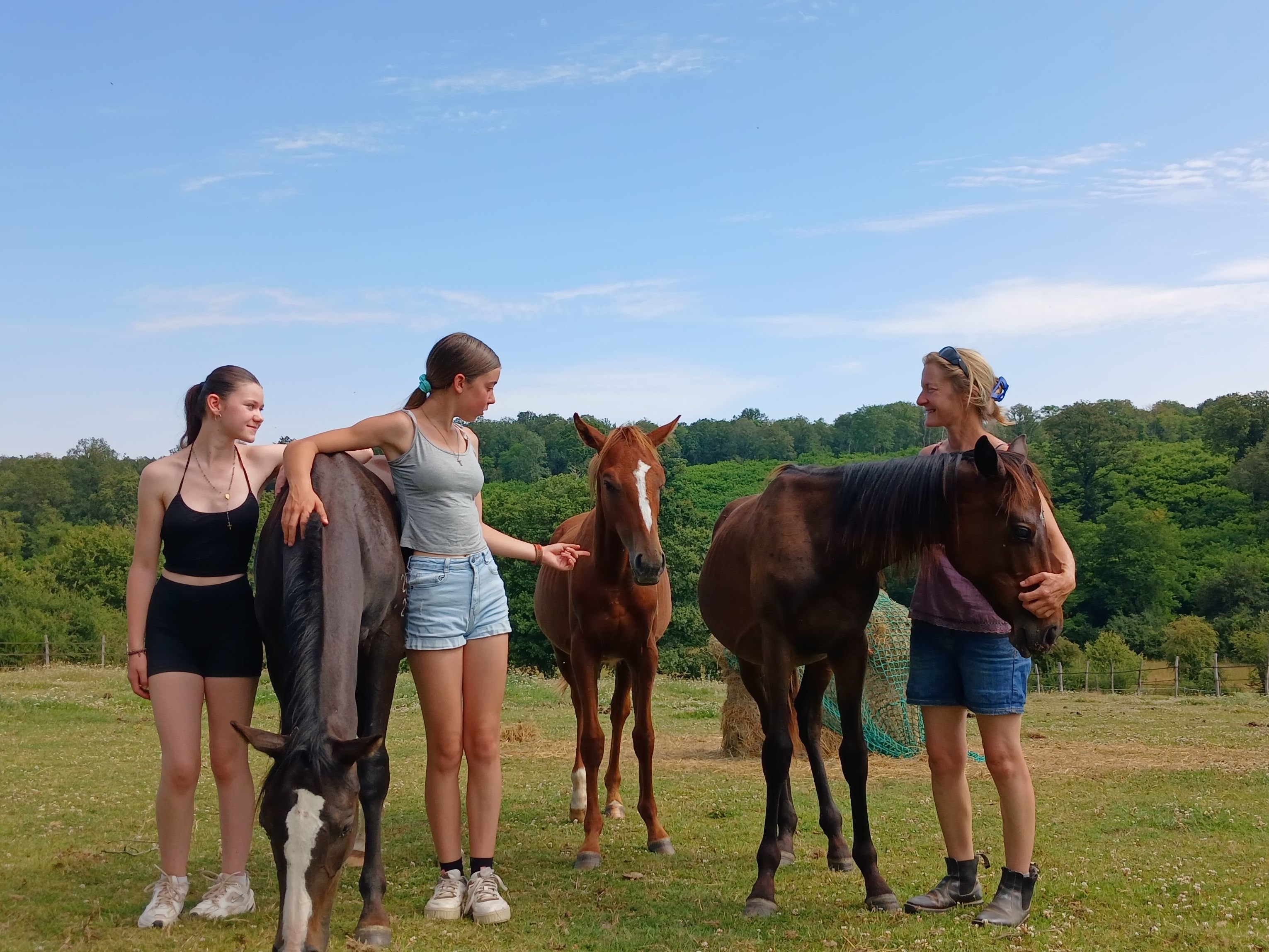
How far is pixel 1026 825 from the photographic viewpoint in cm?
445

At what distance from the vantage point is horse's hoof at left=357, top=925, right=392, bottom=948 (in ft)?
13.5

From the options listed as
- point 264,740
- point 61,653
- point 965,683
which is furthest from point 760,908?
point 61,653

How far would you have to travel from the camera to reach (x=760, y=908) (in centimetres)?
471

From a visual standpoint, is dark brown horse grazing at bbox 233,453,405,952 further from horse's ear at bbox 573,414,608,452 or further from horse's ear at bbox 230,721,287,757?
horse's ear at bbox 573,414,608,452

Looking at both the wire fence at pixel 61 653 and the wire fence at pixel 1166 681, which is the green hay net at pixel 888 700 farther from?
the wire fence at pixel 61 653

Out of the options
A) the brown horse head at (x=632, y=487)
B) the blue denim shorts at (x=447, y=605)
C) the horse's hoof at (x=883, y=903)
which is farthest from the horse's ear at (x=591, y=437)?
the horse's hoof at (x=883, y=903)

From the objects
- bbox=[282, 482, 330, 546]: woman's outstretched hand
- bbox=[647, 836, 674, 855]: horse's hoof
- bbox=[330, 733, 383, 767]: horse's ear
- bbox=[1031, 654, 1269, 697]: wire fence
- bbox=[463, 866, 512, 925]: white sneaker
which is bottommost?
bbox=[1031, 654, 1269, 697]: wire fence

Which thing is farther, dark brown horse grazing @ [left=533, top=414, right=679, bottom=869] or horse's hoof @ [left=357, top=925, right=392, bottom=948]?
dark brown horse grazing @ [left=533, top=414, right=679, bottom=869]

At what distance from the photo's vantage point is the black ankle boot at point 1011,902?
14.3 ft

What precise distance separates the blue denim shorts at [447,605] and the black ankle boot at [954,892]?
2.39 metres

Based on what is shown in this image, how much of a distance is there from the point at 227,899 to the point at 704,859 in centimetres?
282

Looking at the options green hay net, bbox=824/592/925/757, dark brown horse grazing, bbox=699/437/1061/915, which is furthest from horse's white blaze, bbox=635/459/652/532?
green hay net, bbox=824/592/925/757

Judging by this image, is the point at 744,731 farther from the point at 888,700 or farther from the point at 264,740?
the point at 264,740

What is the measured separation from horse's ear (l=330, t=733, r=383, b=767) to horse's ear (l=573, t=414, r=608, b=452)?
116 inches
